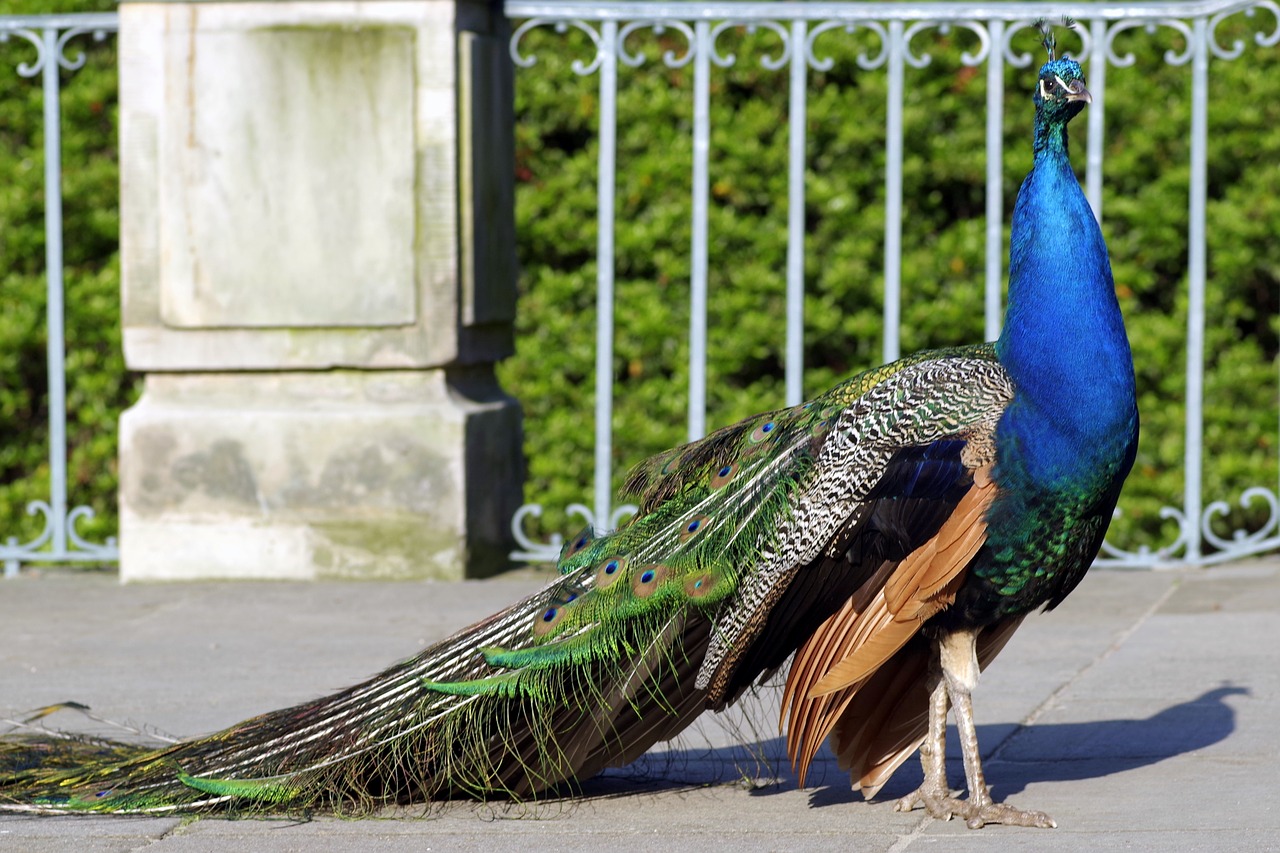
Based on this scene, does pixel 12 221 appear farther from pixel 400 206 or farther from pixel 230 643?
pixel 230 643

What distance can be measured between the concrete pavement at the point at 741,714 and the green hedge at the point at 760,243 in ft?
5.17

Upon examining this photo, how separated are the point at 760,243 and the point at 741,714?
4.24 meters

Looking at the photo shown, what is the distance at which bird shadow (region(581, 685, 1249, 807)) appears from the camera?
478 centimetres

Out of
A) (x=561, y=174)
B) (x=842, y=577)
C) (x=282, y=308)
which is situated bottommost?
(x=842, y=577)

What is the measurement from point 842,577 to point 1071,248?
931 mm

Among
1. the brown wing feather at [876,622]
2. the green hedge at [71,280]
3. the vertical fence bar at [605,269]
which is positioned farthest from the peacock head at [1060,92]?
the green hedge at [71,280]

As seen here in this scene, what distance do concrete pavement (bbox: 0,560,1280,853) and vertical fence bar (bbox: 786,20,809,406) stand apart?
142 cm

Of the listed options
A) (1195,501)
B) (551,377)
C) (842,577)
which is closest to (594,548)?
(842,577)

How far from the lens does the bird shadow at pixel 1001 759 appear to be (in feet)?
15.7

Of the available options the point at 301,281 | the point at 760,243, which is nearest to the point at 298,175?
the point at 301,281

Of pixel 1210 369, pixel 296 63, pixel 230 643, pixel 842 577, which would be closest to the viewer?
pixel 842 577

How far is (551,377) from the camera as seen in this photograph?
9.53m

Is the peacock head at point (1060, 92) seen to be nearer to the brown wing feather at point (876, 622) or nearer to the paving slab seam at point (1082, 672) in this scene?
the brown wing feather at point (876, 622)

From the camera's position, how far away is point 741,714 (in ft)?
18.1
